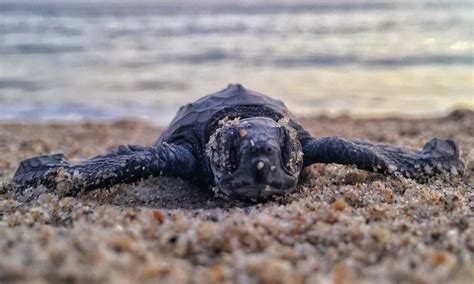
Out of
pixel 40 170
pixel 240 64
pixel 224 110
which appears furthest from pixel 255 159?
pixel 240 64

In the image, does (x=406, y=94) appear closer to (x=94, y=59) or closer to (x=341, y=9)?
(x=94, y=59)

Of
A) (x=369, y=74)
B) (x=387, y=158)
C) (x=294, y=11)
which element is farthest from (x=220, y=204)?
(x=294, y=11)

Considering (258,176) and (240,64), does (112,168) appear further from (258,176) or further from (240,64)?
(240,64)

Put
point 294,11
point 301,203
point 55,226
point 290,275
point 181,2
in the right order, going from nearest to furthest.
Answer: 1. point 290,275
2. point 55,226
3. point 301,203
4. point 294,11
5. point 181,2

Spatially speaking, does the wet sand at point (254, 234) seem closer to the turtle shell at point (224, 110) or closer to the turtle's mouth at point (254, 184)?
the turtle's mouth at point (254, 184)

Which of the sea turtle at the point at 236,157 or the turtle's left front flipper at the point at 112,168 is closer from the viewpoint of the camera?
Result: the sea turtle at the point at 236,157

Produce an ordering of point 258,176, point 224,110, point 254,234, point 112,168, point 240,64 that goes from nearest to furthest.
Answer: point 254,234 < point 258,176 < point 112,168 < point 224,110 < point 240,64

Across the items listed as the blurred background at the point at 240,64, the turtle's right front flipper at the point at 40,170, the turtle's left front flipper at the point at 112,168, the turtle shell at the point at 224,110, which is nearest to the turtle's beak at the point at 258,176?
the turtle's left front flipper at the point at 112,168
